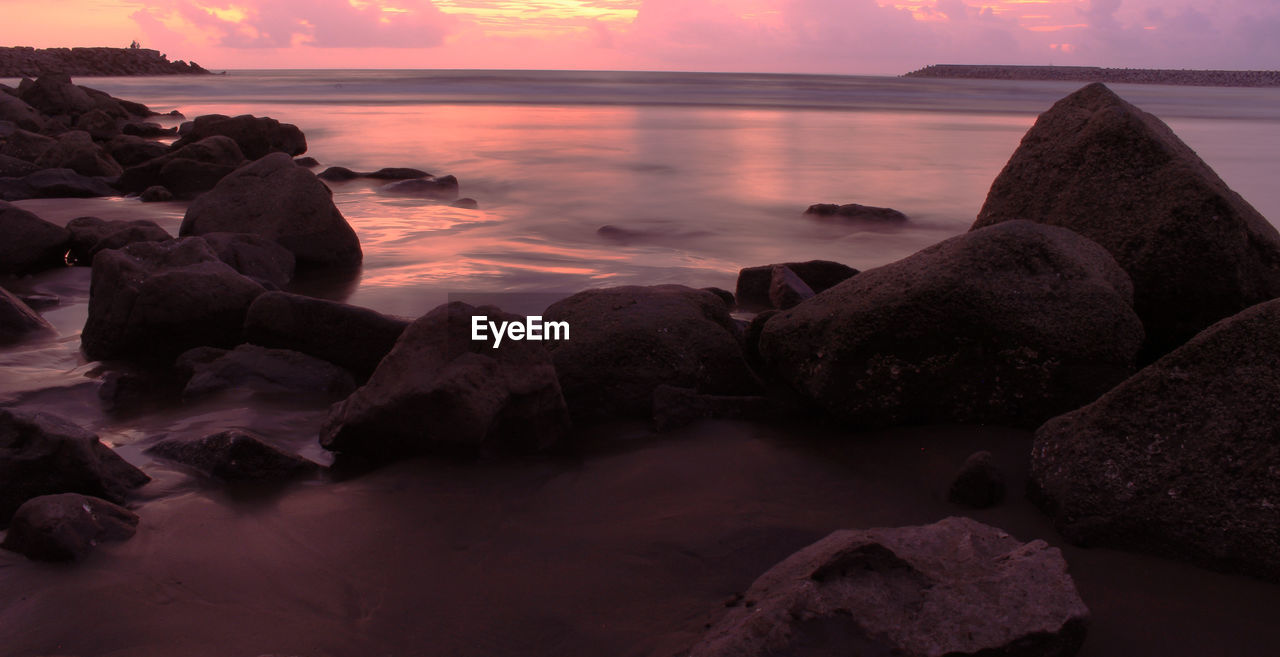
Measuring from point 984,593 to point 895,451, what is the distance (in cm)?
117

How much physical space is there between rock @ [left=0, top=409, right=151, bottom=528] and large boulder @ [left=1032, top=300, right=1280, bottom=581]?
2902 millimetres

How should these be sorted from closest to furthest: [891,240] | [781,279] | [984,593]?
[984,593] < [781,279] < [891,240]

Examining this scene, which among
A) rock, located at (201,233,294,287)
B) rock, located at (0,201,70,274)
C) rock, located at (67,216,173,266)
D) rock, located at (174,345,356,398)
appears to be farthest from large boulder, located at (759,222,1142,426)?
rock, located at (0,201,70,274)

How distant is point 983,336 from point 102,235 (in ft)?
20.8

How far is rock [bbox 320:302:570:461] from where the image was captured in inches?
126

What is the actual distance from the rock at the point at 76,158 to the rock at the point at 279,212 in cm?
603

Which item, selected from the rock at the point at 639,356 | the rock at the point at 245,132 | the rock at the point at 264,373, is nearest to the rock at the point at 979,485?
the rock at the point at 639,356

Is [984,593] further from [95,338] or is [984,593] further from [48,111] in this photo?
[48,111]

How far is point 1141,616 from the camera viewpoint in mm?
2205

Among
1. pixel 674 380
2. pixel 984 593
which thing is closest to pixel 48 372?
pixel 674 380

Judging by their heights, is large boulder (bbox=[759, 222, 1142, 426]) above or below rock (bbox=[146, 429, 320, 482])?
above

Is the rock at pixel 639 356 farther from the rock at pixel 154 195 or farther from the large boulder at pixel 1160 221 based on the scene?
the rock at pixel 154 195

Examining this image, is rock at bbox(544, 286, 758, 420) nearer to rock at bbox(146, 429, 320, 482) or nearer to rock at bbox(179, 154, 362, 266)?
rock at bbox(146, 429, 320, 482)

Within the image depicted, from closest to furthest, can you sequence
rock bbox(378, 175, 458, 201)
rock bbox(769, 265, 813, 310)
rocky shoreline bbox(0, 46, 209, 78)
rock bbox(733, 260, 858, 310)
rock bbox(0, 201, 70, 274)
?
rock bbox(769, 265, 813, 310)
rock bbox(733, 260, 858, 310)
rock bbox(0, 201, 70, 274)
rock bbox(378, 175, 458, 201)
rocky shoreline bbox(0, 46, 209, 78)
